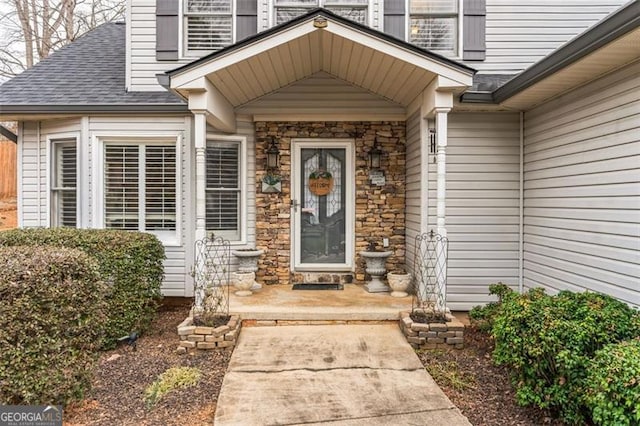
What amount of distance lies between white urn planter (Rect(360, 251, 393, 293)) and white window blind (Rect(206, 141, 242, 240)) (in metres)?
1.84

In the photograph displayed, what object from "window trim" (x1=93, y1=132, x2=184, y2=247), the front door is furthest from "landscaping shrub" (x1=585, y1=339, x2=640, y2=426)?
"window trim" (x1=93, y1=132, x2=184, y2=247)

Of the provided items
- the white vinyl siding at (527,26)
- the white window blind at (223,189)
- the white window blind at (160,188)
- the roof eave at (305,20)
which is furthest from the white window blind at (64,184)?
the white vinyl siding at (527,26)

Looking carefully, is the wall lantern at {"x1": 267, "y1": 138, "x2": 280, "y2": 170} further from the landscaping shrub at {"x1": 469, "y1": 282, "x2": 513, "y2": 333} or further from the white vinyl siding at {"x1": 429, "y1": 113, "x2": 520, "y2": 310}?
the landscaping shrub at {"x1": 469, "y1": 282, "x2": 513, "y2": 333}

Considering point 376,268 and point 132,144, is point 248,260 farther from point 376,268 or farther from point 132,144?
point 132,144

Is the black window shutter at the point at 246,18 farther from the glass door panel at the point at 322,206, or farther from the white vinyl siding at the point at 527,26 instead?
the glass door panel at the point at 322,206

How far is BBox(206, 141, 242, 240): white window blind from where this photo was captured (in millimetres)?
5805

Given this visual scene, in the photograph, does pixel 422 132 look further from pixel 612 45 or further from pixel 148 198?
pixel 148 198

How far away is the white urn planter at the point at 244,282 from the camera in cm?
525

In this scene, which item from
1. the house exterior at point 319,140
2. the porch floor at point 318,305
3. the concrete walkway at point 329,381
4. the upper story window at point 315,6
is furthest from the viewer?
the upper story window at point 315,6

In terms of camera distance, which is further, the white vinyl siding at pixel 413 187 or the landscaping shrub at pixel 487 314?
the white vinyl siding at pixel 413 187

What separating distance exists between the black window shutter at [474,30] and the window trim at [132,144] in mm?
3907

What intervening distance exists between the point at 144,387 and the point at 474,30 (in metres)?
5.48

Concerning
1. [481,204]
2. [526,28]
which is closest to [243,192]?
[481,204]

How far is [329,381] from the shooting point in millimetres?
3398
